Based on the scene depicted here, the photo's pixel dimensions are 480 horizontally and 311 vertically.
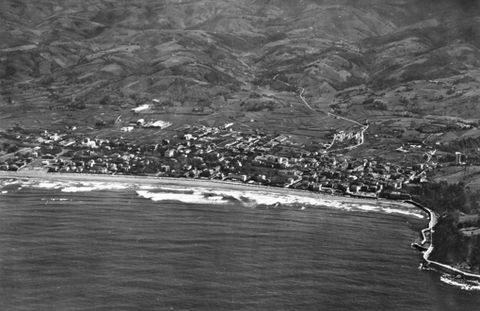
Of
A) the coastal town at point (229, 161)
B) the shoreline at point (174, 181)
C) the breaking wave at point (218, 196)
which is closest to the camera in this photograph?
the breaking wave at point (218, 196)

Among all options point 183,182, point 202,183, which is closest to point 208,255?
point 202,183

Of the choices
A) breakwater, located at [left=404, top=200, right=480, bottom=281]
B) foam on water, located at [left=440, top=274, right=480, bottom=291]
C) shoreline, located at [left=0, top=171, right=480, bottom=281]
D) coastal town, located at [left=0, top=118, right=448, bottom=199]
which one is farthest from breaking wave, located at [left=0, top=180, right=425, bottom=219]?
foam on water, located at [left=440, top=274, right=480, bottom=291]

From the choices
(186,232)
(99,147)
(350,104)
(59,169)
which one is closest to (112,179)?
(59,169)

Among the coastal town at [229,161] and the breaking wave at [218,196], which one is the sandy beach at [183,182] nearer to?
the breaking wave at [218,196]

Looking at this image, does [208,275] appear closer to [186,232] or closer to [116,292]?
[116,292]

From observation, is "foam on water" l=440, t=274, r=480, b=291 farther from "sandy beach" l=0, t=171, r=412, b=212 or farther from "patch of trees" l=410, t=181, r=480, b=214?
"sandy beach" l=0, t=171, r=412, b=212

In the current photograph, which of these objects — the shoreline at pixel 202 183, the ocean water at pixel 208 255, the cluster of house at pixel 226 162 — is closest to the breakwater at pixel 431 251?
the shoreline at pixel 202 183
